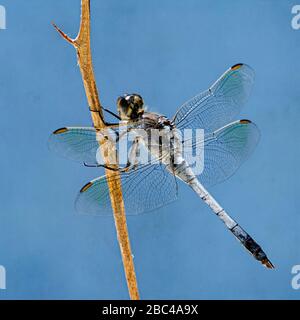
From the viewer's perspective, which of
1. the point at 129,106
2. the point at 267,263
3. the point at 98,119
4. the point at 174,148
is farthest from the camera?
the point at 267,263

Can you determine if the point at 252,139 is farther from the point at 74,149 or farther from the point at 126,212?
the point at 74,149

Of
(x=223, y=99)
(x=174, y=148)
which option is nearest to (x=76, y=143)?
(x=174, y=148)

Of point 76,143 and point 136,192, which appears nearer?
point 76,143

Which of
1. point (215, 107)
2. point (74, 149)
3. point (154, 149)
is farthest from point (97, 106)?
point (215, 107)

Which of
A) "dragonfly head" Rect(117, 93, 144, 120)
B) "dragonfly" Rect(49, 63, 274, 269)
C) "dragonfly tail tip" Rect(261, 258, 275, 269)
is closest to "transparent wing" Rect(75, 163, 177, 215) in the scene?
"dragonfly" Rect(49, 63, 274, 269)

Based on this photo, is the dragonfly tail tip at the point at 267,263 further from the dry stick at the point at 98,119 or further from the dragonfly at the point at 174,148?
the dry stick at the point at 98,119

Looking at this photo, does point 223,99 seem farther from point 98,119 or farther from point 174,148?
point 98,119
